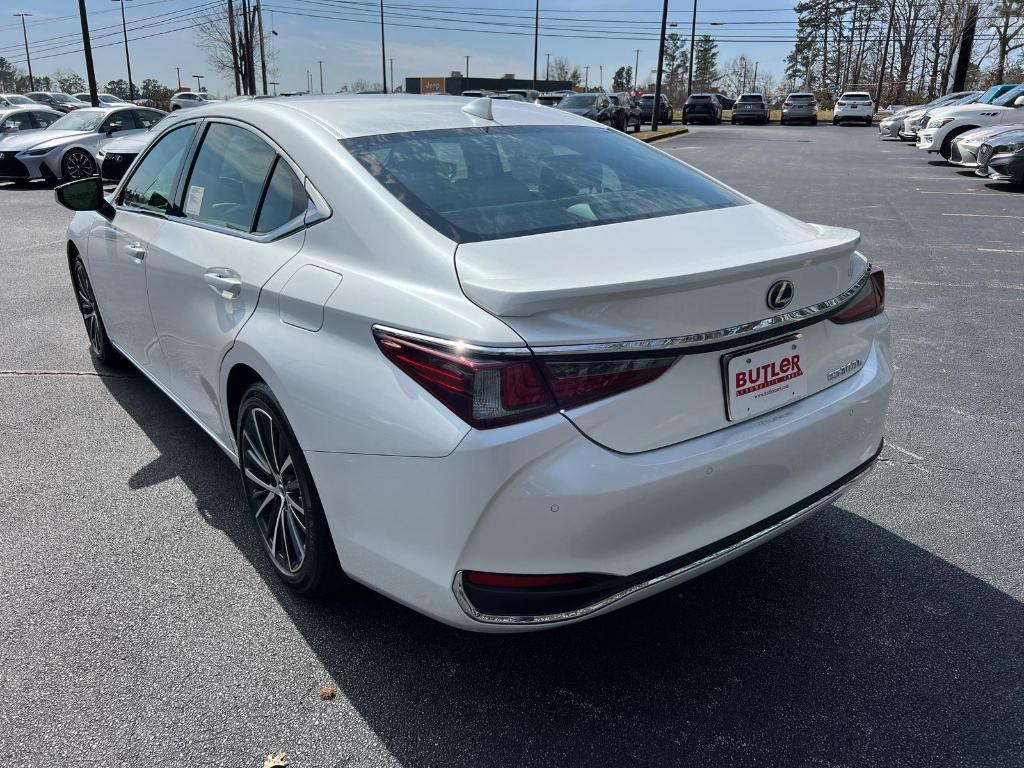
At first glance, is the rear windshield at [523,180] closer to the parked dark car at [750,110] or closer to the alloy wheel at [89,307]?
the alloy wheel at [89,307]

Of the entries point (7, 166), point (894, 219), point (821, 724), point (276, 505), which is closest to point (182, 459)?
point (276, 505)

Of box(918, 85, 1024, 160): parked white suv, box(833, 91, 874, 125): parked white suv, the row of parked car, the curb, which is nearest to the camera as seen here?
the row of parked car

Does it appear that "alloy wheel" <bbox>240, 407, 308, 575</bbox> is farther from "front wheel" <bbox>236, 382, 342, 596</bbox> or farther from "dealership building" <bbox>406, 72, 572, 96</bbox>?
"dealership building" <bbox>406, 72, 572, 96</bbox>

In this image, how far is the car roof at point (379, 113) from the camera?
9.30 feet

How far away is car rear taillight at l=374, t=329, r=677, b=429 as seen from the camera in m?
1.88

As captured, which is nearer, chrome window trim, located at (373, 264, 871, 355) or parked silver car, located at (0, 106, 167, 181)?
chrome window trim, located at (373, 264, 871, 355)

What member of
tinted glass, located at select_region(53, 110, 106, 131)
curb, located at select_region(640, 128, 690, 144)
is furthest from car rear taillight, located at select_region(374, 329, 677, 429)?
curb, located at select_region(640, 128, 690, 144)

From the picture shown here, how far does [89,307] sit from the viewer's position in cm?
515

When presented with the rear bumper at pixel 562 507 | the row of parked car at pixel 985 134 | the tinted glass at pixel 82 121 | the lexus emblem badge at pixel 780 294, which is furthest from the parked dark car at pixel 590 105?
the rear bumper at pixel 562 507

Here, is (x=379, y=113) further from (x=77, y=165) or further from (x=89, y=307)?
(x=77, y=165)

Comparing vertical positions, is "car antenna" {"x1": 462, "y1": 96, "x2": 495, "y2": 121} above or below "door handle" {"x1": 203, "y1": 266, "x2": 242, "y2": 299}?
above

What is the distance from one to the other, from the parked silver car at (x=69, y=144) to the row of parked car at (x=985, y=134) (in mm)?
15787

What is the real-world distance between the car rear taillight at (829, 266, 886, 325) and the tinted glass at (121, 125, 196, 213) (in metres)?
2.76

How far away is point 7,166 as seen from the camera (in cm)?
1537
